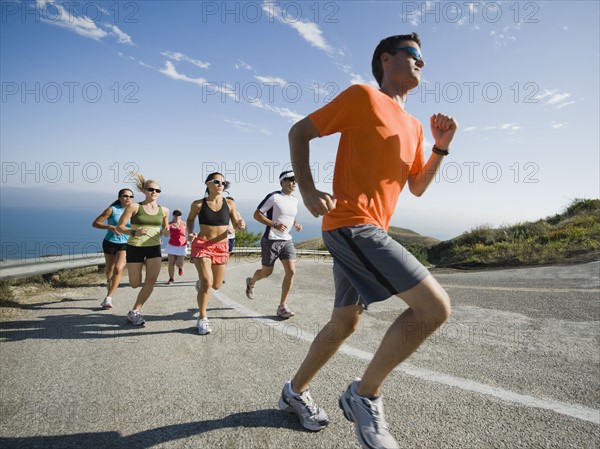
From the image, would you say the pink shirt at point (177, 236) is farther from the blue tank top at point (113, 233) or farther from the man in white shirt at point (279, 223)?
the man in white shirt at point (279, 223)

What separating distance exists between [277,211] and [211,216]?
4.12 feet

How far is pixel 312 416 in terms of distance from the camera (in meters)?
2.20

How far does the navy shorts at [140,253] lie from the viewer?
529cm

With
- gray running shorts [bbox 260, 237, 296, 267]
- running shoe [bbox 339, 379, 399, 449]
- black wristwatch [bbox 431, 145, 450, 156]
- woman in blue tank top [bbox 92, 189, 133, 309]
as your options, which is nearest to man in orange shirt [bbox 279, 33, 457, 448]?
running shoe [bbox 339, 379, 399, 449]

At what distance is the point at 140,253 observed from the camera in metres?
5.30

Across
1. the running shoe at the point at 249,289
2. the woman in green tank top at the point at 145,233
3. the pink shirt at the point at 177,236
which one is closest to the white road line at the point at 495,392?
the running shoe at the point at 249,289

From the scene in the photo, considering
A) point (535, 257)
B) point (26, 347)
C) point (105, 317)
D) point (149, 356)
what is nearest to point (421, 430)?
point (149, 356)

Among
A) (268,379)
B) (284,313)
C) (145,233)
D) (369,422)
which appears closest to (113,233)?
(145,233)

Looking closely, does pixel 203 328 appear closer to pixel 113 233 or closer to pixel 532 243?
pixel 113 233

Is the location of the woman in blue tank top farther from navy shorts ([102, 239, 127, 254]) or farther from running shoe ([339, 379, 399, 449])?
running shoe ([339, 379, 399, 449])

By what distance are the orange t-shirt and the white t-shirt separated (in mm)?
3833

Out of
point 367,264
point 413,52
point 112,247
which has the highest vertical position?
point 413,52

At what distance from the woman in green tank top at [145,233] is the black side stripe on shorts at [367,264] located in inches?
156

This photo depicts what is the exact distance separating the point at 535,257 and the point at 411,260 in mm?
11376
